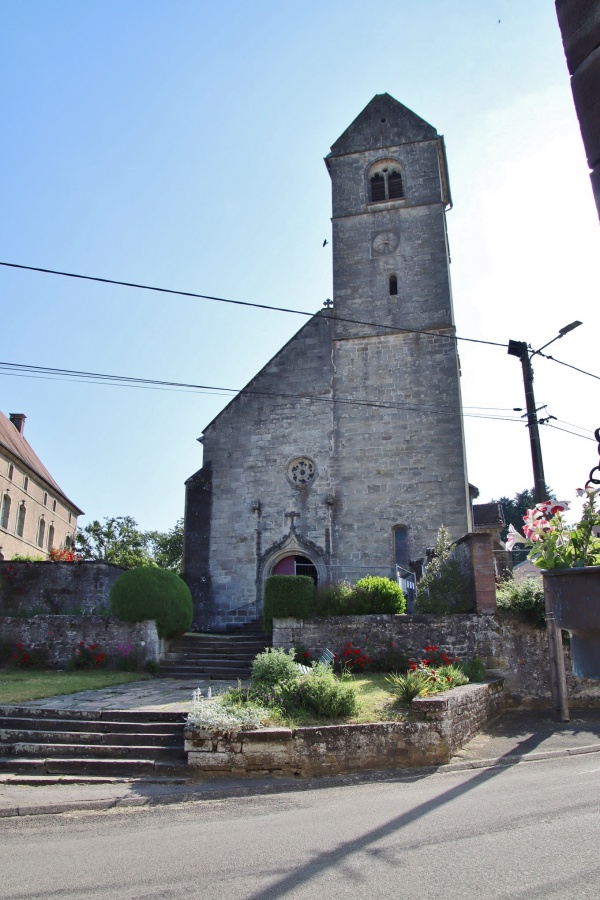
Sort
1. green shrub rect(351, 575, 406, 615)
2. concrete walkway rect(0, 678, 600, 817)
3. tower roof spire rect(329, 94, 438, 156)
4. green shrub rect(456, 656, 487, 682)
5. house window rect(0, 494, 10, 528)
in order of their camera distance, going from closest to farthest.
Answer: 1. concrete walkway rect(0, 678, 600, 817)
2. green shrub rect(456, 656, 487, 682)
3. green shrub rect(351, 575, 406, 615)
4. tower roof spire rect(329, 94, 438, 156)
5. house window rect(0, 494, 10, 528)

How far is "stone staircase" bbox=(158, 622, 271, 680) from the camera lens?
13942 millimetres

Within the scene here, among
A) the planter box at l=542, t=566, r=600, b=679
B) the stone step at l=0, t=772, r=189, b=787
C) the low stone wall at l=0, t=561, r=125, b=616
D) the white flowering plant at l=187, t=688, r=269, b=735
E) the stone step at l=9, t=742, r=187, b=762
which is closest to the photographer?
the planter box at l=542, t=566, r=600, b=679

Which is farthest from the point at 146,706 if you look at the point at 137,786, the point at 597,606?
the point at 597,606

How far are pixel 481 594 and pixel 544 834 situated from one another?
7.62 metres

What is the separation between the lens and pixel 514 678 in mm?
12781

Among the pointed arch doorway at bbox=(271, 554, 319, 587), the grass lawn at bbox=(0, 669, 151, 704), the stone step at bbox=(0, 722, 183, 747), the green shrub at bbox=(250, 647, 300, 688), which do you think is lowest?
the stone step at bbox=(0, 722, 183, 747)

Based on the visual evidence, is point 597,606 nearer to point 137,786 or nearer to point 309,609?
point 137,786

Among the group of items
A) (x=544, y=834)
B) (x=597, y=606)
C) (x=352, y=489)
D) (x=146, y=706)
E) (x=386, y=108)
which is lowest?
(x=544, y=834)

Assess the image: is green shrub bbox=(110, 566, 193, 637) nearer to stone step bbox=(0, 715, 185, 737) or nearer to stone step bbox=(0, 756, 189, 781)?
stone step bbox=(0, 715, 185, 737)

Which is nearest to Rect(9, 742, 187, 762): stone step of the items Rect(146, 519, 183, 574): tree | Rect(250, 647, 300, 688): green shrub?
Rect(250, 647, 300, 688): green shrub

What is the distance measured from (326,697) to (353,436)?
12.8 metres

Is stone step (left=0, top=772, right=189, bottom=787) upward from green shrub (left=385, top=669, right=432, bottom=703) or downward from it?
downward

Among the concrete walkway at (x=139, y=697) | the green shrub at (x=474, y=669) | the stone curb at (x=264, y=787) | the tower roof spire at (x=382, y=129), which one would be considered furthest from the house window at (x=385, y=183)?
the stone curb at (x=264, y=787)

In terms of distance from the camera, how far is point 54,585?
1862 cm
